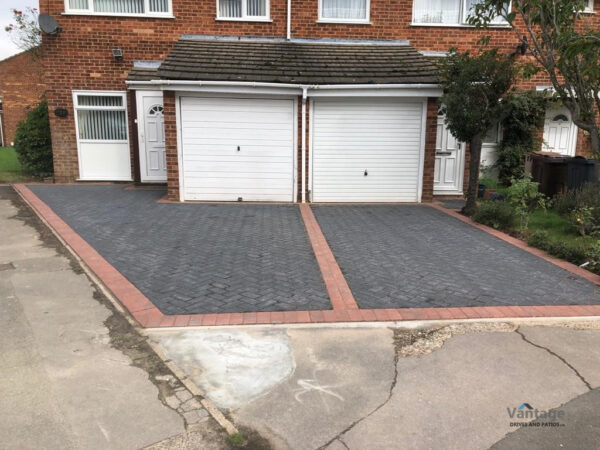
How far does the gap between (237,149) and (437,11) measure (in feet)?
22.5

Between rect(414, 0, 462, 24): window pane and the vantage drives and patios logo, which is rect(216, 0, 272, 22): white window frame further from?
the vantage drives and patios logo

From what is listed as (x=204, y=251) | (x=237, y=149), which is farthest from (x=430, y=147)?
(x=204, y=251)

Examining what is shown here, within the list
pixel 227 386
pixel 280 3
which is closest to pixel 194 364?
pixel 227 386

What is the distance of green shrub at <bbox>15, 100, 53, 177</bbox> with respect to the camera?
528 inches

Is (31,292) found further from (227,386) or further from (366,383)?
(366,383)

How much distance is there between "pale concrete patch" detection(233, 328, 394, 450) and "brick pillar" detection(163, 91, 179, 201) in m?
7.37

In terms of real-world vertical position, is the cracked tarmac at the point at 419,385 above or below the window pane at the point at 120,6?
below

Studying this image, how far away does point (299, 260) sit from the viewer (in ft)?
20.7

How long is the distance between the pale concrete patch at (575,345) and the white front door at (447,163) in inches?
321

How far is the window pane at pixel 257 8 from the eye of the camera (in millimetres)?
12281

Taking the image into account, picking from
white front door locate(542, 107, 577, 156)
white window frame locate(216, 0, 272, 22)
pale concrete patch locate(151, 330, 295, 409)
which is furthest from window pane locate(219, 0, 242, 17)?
pale concrete patch locate(151, 330, 295, 409)

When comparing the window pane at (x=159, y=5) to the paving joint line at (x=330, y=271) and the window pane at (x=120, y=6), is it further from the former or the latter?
the paving joint line at (x=330, y=271)

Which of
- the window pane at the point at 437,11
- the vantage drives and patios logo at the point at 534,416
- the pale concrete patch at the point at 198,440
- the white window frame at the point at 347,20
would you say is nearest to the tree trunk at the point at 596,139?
the window pane at the point at 437,11

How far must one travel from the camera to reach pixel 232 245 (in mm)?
6988
